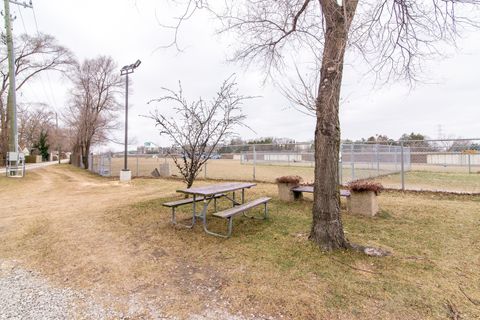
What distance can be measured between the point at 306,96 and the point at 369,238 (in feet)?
7.84

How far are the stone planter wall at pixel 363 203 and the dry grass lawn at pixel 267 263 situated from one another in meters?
0.21

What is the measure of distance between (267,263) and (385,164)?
14.0 m

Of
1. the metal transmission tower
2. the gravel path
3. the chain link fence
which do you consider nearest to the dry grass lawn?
the gravel path

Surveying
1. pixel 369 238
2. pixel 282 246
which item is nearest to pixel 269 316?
pixel 282 246

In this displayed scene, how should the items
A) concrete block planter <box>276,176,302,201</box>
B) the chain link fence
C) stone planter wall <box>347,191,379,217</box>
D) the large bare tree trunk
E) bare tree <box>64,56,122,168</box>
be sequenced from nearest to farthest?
the large bare tree trunk < stone planter wall <box>347,191,379,217</box> < concrete block planter <box>276,176,302,201</box> < the chain link fence < bare tree <box>64,56,122,168</box>

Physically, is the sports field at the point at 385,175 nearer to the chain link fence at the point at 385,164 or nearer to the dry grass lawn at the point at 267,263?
the chain link fence at the point at 385,164

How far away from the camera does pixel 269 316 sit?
7.54 ft

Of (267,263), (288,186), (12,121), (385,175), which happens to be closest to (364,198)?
(288,186)

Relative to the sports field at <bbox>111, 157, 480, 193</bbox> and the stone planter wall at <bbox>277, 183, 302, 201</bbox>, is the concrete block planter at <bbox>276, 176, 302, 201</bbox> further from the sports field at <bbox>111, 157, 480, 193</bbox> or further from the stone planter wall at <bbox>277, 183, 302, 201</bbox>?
the sports field at <bbox>111, 157, 480, 193</bbox>

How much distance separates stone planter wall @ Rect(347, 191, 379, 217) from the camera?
5.41 meters

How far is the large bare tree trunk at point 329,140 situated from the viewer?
142 inches

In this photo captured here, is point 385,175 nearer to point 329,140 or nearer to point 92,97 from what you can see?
point 329,140

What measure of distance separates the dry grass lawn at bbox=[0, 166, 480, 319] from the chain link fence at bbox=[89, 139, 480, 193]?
15.4 feet

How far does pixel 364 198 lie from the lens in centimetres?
547
